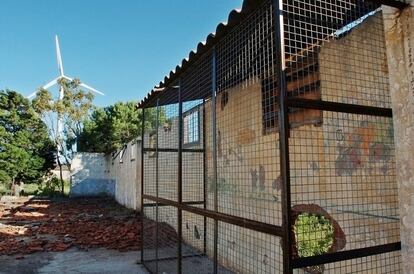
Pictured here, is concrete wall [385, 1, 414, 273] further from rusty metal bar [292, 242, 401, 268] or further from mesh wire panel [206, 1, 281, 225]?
mesh wire panel [206, 1, 281, 225]

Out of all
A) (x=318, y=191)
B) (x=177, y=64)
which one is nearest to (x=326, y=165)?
(x=318, y=191)

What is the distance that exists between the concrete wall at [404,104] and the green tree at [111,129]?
60.7 ft

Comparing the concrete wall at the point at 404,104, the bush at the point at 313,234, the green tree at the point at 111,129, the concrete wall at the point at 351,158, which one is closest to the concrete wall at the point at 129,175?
the green tree at the point at 111,129

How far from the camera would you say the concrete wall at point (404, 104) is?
62.3 inches

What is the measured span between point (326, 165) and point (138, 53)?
20404mm

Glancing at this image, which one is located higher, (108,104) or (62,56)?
(62,56)

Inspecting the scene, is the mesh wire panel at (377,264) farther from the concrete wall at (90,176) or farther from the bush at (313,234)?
the concrete wall at (90,176)

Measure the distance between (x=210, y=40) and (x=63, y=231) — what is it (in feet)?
22.6

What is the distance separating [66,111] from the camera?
67.2 feet

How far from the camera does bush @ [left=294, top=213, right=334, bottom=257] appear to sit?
296 centimetres

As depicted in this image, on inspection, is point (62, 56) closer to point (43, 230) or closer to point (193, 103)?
point (43, 230)

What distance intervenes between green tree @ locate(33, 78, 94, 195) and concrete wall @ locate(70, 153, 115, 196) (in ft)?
7.23

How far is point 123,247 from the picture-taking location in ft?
20.3

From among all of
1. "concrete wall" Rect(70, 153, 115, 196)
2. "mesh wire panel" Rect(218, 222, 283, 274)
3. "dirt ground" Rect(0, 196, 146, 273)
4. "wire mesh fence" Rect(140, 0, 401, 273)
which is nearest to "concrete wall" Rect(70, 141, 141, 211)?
"concrete wall" Rect(70, 153, 115, 196)
